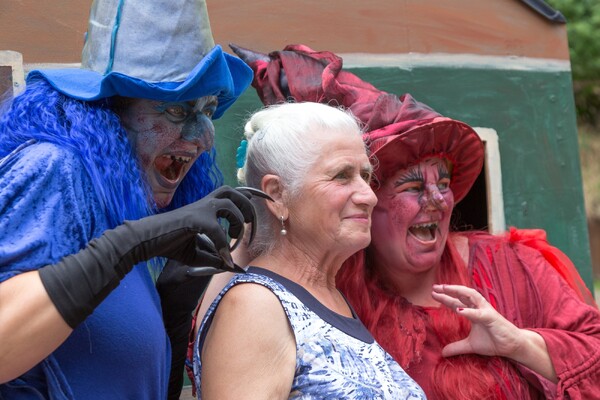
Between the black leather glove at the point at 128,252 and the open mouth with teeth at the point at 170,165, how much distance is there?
0.33 m

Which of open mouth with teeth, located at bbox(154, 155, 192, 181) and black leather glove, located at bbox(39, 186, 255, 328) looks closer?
black leather glove, located at bbox(39, 186, 255, 328)

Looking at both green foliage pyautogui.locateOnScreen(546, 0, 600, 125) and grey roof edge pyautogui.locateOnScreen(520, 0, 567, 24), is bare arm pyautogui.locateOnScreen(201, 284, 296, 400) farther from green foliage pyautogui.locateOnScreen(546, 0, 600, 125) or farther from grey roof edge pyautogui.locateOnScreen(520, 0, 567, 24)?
green foliage pyautogui.locateOnScreen(546, 0, 600, 125)

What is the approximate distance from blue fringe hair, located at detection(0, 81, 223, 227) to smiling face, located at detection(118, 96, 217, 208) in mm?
56

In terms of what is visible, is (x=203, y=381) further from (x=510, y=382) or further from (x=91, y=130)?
(x=510, y=382)

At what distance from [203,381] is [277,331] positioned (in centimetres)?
26

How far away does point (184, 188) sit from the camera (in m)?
2.64

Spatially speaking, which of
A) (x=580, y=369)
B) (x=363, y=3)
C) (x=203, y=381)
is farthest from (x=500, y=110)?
(x=203, y=381)

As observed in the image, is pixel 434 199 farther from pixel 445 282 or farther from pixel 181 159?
pixel 181 159

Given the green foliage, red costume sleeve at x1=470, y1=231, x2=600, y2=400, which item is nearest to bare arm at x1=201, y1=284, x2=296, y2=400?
red costume sleeve at x1=470, y1=231, x2=600, y2=400

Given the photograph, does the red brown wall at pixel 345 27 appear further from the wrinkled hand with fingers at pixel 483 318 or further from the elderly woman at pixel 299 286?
the wrinkled hand with fingers at pixel 483 318

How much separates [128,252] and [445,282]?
153 cm

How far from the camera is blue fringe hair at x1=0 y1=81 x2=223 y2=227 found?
203cm

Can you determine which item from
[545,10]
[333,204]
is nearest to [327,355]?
[333,204]

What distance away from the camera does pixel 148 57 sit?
2297 mm
